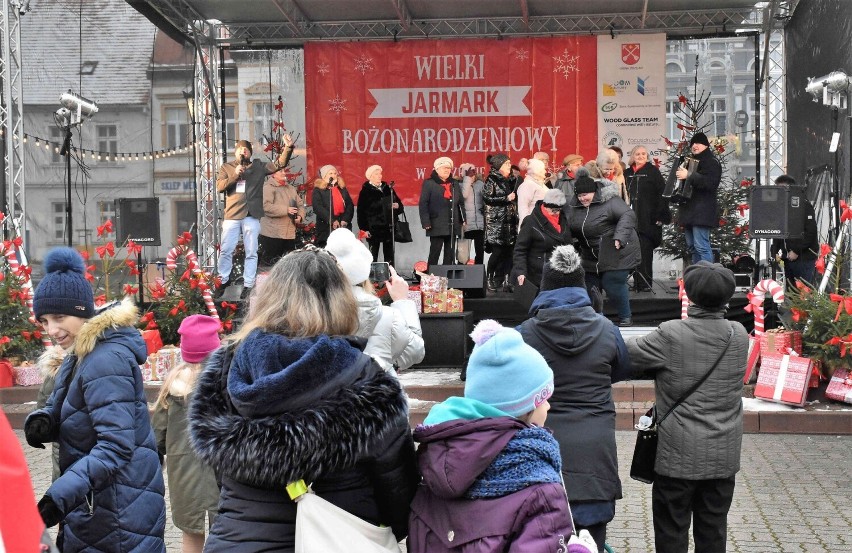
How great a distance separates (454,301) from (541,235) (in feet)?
3.78

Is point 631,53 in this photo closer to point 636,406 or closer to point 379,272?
point 636,406

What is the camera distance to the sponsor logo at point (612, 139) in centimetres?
1591

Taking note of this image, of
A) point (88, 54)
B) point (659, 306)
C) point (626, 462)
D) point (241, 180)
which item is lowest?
point (626, 462)

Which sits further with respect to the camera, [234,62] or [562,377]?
[234,62]

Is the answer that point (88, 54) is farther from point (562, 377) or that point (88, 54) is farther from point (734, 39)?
point (562, 377)

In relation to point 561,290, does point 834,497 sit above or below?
below

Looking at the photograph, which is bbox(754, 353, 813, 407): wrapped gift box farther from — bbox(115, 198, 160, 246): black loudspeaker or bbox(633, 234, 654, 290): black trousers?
bbox(115, 198, 160, 246): black loudspeaker

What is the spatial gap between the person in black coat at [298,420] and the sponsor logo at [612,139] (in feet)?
44.5

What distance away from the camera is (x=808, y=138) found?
46.2 ft

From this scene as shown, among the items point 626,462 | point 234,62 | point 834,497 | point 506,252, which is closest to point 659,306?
point 506,252

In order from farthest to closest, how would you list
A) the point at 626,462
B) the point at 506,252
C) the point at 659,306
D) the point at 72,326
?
the point at 506,252, the point at 659,306, the point at 626,462, the point at 72,326

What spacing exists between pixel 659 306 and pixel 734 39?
5659mm

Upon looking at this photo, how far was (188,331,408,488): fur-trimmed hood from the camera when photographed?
2.59m

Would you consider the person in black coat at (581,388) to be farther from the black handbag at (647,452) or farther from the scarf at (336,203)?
the scarf at (336,203)
